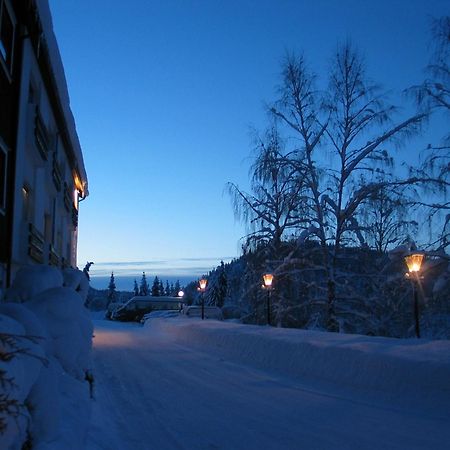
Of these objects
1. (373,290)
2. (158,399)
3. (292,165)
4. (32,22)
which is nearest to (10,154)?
(32,22)

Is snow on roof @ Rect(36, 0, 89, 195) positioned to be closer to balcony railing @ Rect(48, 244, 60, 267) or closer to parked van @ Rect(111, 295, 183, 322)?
balcony railing @ Rect(48, 244, 60, 267)

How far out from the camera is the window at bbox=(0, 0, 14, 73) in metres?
11.2

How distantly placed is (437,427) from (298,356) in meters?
5.81

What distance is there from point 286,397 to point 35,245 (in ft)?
24.6

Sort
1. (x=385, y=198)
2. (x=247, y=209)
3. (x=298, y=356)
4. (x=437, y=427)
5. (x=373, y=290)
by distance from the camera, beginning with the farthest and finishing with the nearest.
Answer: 1. (x=247, y=209)
2. (x=373, y=290)
3. (x=385, y=198)
4. (x=298, y=356)
5. (x=437, y=427)

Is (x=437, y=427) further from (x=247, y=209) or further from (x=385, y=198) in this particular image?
(x=247, y=209)

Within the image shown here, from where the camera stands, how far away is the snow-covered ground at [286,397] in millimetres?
6523

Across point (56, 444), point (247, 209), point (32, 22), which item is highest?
point (32, 22)

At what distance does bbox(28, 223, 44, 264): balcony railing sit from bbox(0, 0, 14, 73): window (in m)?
3.68

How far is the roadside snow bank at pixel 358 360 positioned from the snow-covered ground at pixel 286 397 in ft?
0.07

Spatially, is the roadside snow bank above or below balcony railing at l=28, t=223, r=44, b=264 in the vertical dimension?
below

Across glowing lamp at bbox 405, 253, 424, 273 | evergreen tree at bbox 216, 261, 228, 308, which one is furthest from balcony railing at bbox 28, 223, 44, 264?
evergreen tree at bbox 216, 261, 228, 308

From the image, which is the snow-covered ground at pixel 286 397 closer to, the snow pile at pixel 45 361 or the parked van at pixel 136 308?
the snow pile at pixel 45 361

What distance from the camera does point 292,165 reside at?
21.7 metres
